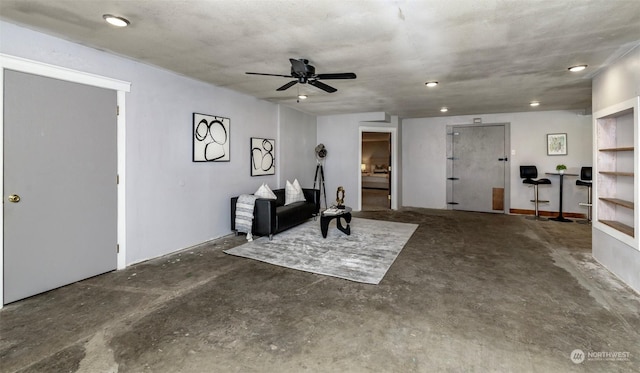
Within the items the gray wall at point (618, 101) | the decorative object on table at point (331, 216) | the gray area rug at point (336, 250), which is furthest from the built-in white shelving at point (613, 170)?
the decorative object on table at point (331, 216)

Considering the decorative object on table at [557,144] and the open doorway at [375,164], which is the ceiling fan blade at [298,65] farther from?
the open doorway at [375,164]

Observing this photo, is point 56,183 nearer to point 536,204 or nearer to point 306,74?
point 306,74

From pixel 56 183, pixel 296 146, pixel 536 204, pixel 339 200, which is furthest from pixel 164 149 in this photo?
pixel 536 204

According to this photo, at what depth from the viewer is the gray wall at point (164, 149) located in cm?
301

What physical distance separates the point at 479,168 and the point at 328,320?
6.44 meters

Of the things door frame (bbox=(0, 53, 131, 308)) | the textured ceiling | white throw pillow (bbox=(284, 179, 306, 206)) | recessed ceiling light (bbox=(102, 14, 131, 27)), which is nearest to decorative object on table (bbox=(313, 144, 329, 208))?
white throw pillow (bbox=(284, 179, 306, 206))

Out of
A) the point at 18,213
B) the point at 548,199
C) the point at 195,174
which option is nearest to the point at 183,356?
the point at 18,213

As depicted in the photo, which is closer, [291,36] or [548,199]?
[291,36]

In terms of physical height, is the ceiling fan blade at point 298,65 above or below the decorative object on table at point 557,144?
above

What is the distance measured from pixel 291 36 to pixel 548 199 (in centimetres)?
687

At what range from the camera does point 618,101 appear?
320cm

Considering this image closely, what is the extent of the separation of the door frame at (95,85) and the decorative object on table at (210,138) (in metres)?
1.01

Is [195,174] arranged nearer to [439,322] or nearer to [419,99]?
[439,322]

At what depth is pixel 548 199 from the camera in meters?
6.71
